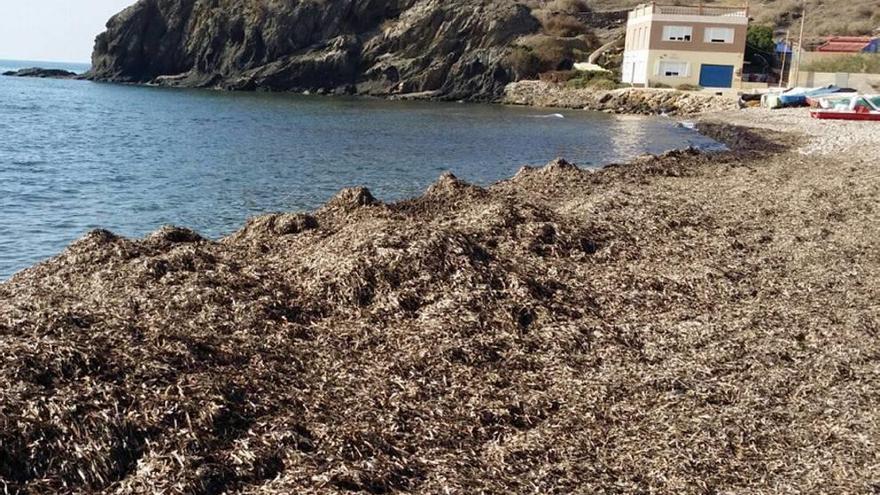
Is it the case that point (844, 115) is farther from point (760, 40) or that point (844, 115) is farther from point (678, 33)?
point (760, 40)

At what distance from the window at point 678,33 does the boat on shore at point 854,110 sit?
2712 cm

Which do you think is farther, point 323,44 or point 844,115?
point 323,44

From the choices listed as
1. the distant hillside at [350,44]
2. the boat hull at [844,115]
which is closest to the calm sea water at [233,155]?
the boat hull at [844,115]

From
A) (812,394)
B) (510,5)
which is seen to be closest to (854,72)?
(510,5)

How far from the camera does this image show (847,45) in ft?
244

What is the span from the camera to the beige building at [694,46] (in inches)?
2704

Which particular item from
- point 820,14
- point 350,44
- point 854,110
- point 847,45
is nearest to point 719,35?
point 847,45

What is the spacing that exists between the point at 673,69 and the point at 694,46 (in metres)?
2.76

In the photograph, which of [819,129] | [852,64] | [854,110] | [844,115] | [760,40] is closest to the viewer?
[819,129]

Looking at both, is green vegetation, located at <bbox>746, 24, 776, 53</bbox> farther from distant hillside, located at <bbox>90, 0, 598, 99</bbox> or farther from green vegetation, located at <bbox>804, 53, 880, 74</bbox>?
distant hillside, located at <bbox>90, 0, 598, 99</bbox>

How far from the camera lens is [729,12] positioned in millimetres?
70812

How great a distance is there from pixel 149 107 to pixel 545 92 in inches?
1523

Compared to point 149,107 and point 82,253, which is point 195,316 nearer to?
point 82,253

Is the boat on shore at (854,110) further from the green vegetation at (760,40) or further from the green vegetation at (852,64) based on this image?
the green vegetation at (760,40)
